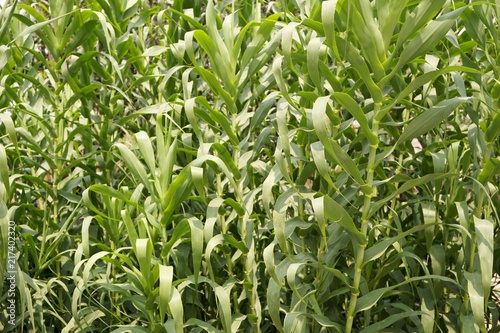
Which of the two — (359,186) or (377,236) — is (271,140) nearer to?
(377,236)

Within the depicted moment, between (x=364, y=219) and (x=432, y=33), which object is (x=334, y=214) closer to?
(x=364, y=219)

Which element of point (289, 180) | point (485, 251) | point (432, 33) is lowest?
point (485, 251)

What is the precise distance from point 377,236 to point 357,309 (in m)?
0.38

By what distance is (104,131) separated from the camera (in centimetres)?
179

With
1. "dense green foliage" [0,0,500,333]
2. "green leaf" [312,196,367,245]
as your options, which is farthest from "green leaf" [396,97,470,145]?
"green leaf" [312,196,367,245]

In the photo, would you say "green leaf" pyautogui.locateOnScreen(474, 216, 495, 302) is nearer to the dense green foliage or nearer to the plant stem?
the dense green foliage

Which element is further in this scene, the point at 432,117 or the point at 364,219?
the point at 364,219

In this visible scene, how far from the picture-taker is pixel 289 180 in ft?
4.06

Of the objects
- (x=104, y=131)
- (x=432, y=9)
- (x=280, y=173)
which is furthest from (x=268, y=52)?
(x=104, y=131)

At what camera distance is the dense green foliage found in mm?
1293

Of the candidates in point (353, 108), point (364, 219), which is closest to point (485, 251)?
point (364, 219)

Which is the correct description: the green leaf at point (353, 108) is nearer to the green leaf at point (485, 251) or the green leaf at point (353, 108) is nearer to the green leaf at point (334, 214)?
the green leaf at point (334, 214)

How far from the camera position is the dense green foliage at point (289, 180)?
1293 millimetres

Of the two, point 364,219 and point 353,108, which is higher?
point 353,108
